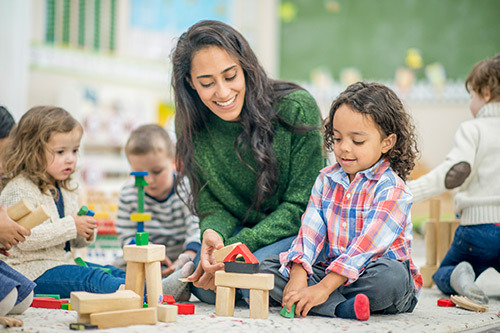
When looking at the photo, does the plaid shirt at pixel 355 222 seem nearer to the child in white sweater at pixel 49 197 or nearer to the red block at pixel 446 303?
the red block at pixel 446 303

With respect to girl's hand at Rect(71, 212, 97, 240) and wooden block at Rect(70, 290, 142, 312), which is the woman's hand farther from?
girl's hand at Rect(71, 212, 97, 240)

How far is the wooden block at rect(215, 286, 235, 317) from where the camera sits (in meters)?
1.14

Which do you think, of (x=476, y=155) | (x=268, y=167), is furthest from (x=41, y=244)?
(x=476, y=155)

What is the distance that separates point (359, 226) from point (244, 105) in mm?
460

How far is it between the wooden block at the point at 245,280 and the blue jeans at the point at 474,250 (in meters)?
0.65

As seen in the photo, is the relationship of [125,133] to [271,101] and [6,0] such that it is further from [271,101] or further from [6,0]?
[271,101]

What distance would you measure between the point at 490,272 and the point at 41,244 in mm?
1510

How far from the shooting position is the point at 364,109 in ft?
3.98

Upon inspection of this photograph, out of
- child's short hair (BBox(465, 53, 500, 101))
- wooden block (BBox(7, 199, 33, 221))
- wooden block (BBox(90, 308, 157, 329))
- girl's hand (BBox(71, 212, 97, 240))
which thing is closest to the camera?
wooden block (BBox(90, 308, 157, 329))

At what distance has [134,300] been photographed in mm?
1053

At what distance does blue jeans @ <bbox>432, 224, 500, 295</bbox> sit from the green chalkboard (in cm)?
321

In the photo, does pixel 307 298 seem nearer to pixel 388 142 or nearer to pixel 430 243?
pixel 388 142

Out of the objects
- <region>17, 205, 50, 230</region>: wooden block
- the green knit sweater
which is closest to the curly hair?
the green knit sweater

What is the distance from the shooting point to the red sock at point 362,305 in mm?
1113
